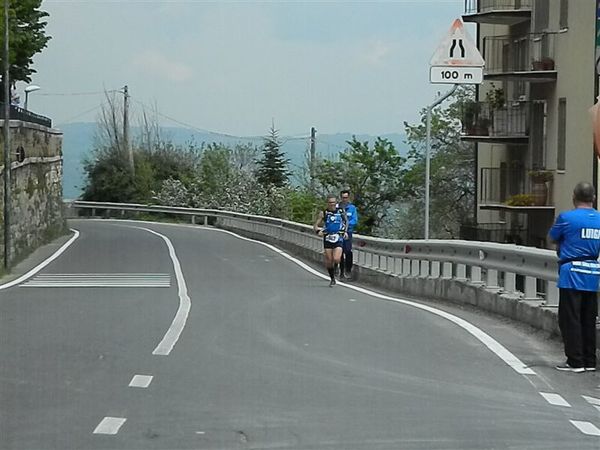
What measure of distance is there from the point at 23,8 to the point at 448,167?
19.5 meters

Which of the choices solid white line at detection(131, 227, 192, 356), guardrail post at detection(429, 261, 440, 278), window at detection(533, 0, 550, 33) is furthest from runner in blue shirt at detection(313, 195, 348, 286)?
window at detection(533, 0, 550, 33)

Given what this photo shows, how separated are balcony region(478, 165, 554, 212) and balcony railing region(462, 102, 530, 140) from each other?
1.29m

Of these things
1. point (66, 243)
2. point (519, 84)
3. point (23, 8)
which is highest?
point (23, 8)

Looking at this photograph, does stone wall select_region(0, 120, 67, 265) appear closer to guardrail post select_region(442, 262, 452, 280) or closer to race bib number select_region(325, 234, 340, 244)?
race bib number select_region(325, 234, 340, 244)

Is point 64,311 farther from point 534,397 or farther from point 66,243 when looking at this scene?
point 66,243

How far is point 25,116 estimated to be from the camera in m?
37.1

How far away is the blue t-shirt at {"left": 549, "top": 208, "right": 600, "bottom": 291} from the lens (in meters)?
10.9

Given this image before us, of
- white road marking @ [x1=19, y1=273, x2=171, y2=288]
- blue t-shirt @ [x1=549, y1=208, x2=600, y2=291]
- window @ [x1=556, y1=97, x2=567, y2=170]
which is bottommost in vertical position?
white road marking @ [x1=19, y1=273, x2=171, y2=288]

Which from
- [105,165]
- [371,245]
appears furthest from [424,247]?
[105,165]

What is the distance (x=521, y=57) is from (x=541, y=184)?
5188 mm

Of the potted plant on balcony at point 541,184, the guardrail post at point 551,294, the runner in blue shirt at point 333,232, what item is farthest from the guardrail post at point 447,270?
the potted plant on balcony at point 541,184

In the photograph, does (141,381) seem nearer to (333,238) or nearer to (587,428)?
(587,428)

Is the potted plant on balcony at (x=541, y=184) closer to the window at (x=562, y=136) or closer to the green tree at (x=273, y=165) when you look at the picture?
the window at (x=562, y=136)

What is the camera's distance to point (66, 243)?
3956cm
